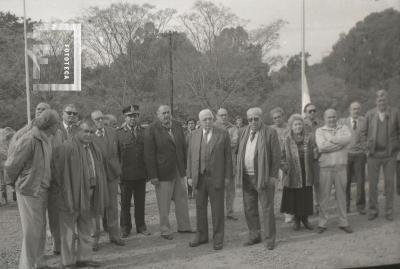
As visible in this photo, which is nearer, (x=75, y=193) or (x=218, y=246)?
(x=75, y=193)

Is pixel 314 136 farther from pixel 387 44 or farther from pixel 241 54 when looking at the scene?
pixel 241 54

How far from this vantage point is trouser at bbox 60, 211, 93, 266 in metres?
4.97

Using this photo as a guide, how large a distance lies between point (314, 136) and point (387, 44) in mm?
5445

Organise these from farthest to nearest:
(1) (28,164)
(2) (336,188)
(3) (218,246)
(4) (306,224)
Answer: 1. (4) (306,224)
2. (2) (336,188)
3. (3) (218,246)
4. (1) (28,164)

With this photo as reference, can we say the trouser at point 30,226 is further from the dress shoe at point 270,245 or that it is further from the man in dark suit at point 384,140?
the man in dark suit at point 384,140

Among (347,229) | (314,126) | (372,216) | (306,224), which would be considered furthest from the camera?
(314,126)

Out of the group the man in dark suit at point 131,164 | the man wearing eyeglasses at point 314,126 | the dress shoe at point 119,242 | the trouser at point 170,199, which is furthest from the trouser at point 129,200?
the man wearing eyeglasses at point 314,126

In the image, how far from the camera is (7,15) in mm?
24578

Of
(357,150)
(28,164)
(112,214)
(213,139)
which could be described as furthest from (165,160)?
(357,150)

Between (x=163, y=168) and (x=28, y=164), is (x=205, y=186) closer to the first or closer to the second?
(x=163, y=168)

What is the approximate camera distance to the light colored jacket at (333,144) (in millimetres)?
6266

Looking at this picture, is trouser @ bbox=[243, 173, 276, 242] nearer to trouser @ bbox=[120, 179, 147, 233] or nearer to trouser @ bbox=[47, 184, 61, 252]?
trouser @ bbox=[120, 179, 147, 233]

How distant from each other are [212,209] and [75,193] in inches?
70.9

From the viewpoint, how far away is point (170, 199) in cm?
655
